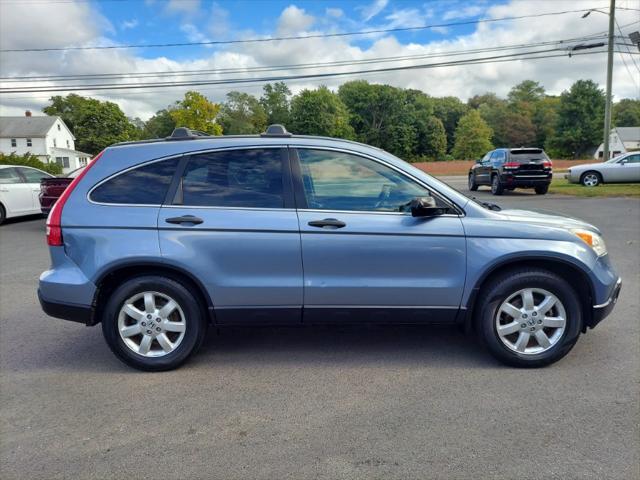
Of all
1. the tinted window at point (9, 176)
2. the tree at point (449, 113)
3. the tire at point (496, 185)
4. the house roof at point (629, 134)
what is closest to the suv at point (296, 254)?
the tinted window at point (9, 176)

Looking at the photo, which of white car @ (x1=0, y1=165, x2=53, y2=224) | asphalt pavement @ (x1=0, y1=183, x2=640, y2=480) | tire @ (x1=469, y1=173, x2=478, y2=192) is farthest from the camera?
tire @ (x1=469, y1=173, x2=478, y2=192)

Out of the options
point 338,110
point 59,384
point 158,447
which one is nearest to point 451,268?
point 158,447

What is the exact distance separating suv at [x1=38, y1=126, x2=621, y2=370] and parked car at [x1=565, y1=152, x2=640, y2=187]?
18.6 metres

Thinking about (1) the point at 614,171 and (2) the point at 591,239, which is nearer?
(2) the point at 591,239

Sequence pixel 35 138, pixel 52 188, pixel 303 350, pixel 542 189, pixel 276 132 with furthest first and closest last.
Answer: pixel 35 138
pixel 542 189
pixel 52 188
pixel 303 350
pixel 276 132

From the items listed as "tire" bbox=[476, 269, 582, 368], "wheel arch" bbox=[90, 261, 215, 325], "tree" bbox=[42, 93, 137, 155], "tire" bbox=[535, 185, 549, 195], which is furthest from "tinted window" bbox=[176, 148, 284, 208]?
"tree" bbox=[42, 93, 137, 155]

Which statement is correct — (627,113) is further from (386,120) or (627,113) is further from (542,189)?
(542,189)

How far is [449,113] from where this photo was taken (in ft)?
315

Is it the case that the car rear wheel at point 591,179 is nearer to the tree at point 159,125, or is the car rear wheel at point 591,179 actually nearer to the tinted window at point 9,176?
the tinted window at point 9,176

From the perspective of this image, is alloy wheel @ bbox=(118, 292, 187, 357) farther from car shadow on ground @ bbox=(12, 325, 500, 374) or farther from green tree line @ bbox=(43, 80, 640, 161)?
green tree line @ bbox=(43, 80, 640, 161)

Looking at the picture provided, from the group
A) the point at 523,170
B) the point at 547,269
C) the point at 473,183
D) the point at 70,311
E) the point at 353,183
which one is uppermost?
the point at 523,170

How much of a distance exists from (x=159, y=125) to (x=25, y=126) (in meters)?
20.6

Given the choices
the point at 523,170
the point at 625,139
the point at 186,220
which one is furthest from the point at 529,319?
the point at 625,139

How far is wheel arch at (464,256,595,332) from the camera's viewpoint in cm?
347
